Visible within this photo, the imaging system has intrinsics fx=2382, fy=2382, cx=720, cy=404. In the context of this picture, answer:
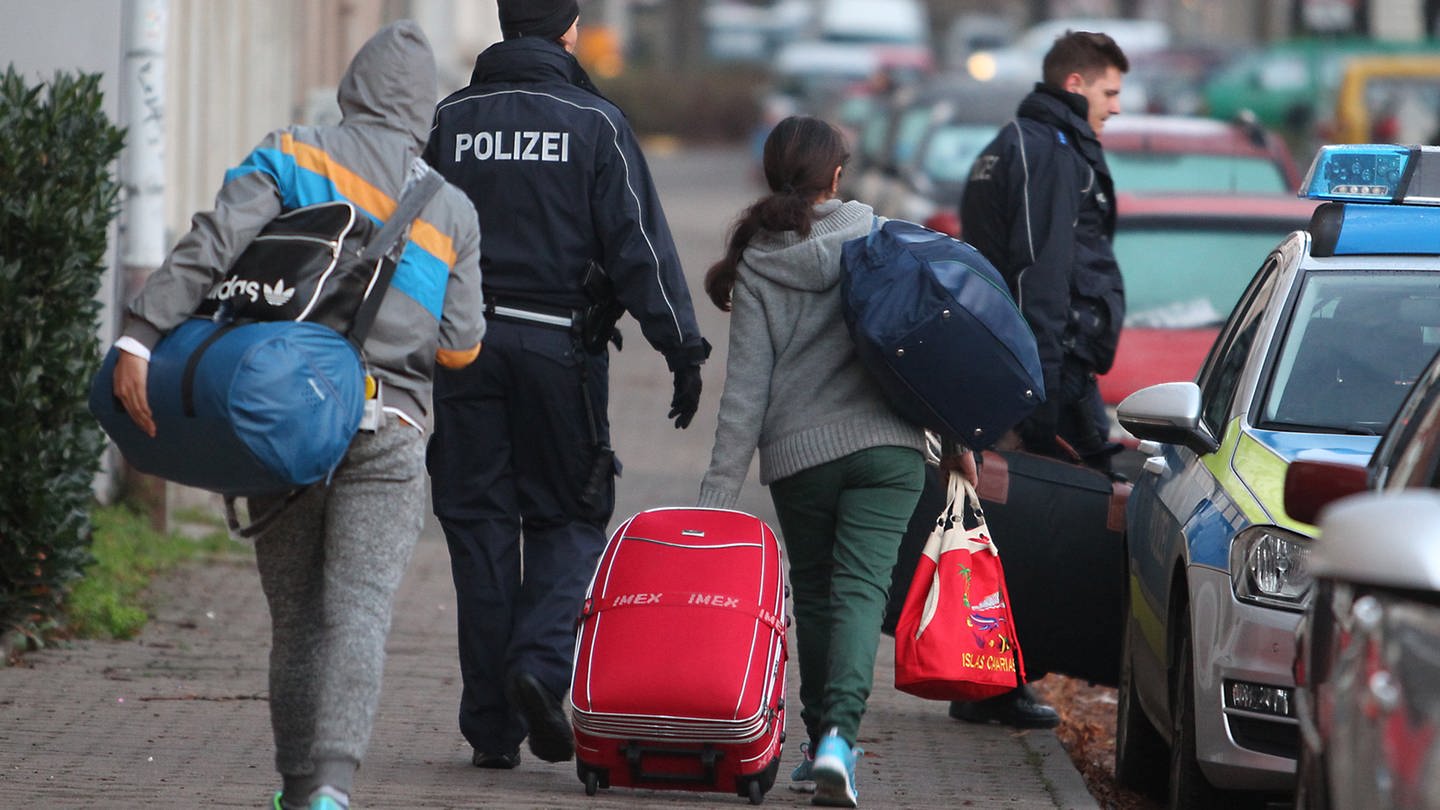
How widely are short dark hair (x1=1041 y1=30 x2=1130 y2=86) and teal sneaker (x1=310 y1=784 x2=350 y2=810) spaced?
13.3ft

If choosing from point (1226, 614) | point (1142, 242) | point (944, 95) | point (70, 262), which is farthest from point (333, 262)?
point (944, 95)

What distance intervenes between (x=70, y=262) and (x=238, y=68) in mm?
6126

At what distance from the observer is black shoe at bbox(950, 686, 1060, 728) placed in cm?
738

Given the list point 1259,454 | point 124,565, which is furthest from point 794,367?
point 124,565

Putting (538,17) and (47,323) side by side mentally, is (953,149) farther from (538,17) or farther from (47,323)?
(538,17)

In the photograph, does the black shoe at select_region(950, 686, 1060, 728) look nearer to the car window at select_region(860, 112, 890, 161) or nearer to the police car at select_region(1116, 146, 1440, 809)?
the police car at select_region(1116, 146, 1440, 809)

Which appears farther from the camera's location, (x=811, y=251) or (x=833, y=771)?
(x=811, y=251)

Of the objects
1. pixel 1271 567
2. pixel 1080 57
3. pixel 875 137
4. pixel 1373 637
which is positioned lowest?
pixel 875 137

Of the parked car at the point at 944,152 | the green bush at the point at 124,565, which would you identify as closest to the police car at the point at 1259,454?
the green bush at the point at 124,565

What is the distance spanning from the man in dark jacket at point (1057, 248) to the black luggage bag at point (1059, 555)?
1.31 feet

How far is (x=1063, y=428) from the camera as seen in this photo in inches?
301

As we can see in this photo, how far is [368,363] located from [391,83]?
2.03 ft

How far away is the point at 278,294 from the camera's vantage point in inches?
187

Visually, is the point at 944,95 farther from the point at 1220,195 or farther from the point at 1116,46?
the point at 1116,46
